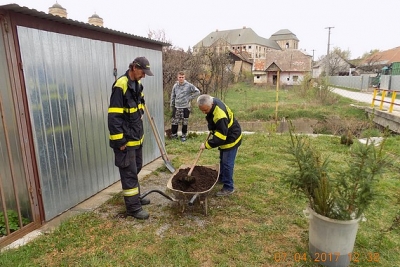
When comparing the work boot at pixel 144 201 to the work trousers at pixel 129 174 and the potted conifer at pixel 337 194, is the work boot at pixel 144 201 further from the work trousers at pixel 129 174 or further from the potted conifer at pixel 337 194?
the potted conifer at pixel 337 194

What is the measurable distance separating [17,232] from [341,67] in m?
50.1

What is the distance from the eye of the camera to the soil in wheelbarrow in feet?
11.4

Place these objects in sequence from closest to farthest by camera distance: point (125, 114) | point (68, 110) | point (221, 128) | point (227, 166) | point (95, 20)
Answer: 1. point (125, 114)
2. point (68, 110)
3. point (221, 128)
4. point (227, 166)
5. point (95, 20)

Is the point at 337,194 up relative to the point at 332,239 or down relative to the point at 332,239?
up

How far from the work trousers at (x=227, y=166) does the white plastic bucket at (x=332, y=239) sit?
1.59 metres

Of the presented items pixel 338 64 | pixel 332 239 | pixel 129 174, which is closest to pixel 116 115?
pixel 129 174

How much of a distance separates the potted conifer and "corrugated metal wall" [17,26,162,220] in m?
2.74

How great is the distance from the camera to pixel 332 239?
245cm

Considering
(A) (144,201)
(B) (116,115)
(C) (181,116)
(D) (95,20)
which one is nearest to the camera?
(B) (116,115)

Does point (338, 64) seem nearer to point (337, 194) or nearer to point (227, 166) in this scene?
point (227, 166)

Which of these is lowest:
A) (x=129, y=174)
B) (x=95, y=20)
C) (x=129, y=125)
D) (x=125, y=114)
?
(x=129, y=174)

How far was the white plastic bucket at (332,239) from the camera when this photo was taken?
94.8 inches

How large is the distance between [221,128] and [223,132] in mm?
61

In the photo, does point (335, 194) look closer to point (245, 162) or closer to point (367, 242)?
point (367, 242)
